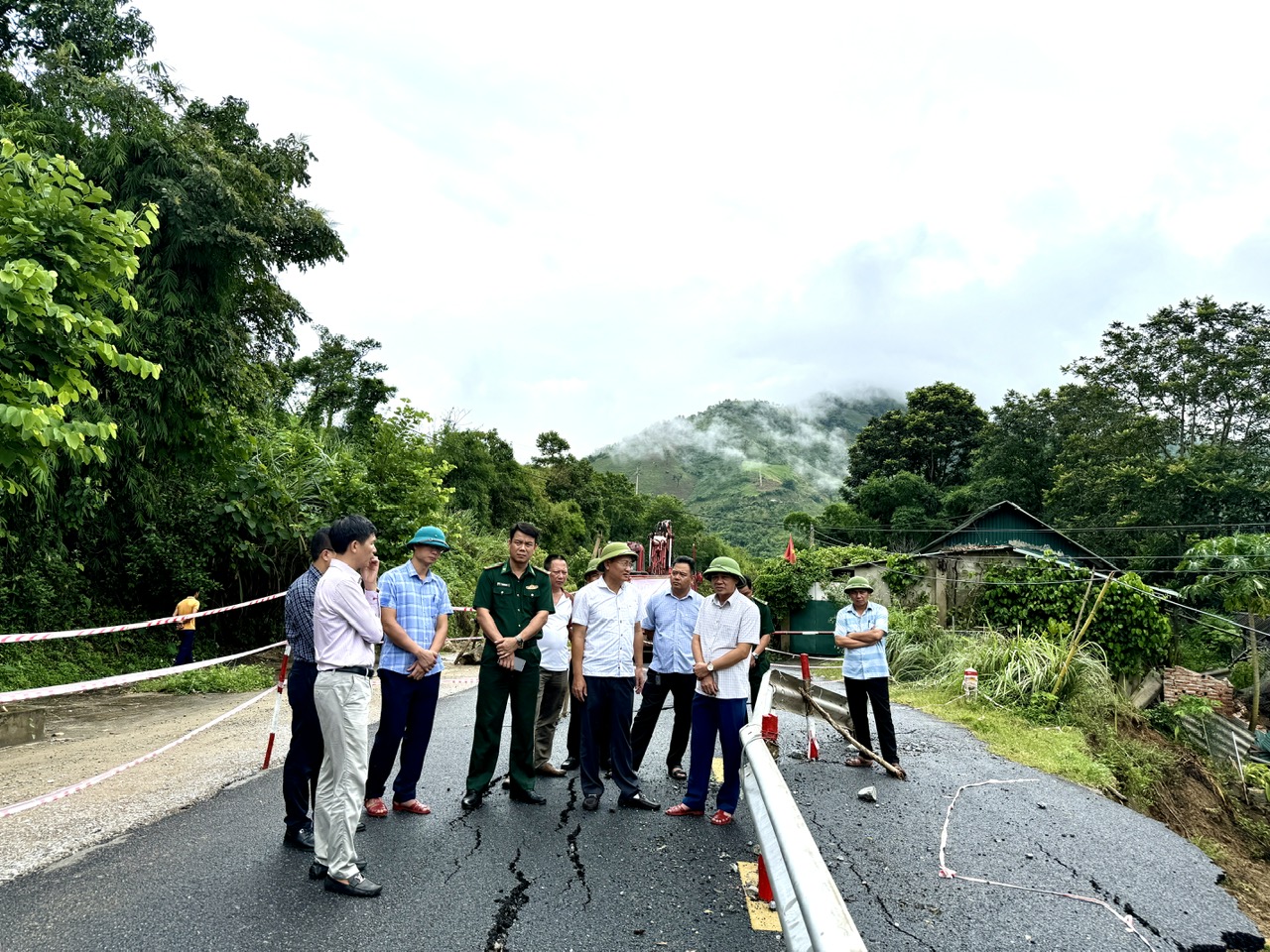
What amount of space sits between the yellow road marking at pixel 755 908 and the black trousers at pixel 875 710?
304 cm

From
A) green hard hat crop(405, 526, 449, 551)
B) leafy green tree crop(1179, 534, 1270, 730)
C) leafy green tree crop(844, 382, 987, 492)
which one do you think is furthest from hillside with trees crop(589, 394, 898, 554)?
green hard hat crop(405, 526, 449, 551)

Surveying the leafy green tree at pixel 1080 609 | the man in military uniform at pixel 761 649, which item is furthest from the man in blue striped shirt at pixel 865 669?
the leafy green tree at pixel 1080 609

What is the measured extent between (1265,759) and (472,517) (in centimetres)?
2636

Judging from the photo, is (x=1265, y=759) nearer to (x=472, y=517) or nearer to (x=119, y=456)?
(x=119, y=456)

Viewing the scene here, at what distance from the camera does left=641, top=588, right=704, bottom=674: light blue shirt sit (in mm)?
6508

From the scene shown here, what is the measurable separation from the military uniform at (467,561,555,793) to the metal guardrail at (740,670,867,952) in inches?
99.6

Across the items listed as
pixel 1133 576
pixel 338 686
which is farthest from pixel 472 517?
pixel 338 686

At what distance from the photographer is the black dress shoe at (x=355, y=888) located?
3.83 metres

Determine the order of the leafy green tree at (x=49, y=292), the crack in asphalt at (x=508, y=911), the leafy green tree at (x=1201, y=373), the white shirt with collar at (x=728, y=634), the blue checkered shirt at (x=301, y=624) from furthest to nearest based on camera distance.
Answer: the leafy green tree at (x=1201, y=373) → the white shirt with collar at (x=728, y=634) → the leafy green tree at (x=49, y=292) → the blue checkered shirt at (x=301, y=624) → the crack in asphalt at (x=508, y=911)

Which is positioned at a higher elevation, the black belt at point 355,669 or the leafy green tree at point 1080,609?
the black belt at point 355,669

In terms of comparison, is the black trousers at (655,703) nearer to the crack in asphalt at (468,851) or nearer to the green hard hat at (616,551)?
the green hard hat at (616,551)

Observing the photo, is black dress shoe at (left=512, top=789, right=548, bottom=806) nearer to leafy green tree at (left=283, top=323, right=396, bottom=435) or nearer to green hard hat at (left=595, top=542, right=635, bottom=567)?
green hard hat at (left=595, top=542, right=635, bottom=567)

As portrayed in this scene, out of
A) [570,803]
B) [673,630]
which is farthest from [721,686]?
[570,803]

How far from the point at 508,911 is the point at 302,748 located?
158 cm
